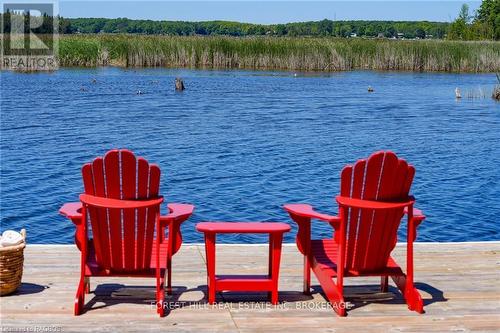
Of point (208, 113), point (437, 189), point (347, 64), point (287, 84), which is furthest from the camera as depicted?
point (347, 64)

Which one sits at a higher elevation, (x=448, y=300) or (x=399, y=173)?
(x=399, y=173)

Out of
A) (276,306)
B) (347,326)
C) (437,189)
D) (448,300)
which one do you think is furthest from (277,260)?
(437,189)

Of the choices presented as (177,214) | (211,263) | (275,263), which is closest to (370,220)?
(275,263)

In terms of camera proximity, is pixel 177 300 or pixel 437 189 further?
pixel 437 189

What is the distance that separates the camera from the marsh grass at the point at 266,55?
40.4 metres

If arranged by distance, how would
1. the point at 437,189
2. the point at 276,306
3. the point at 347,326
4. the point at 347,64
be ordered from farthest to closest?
the point at 347,64 < the point at 437,189 < the point at 276,306 < the point at 347,326

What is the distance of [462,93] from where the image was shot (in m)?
31.8

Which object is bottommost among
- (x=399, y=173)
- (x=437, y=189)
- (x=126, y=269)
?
(x=437, y=189)

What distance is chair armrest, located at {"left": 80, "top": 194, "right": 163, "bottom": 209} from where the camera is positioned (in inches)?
181

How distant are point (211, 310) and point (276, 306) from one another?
400 mm

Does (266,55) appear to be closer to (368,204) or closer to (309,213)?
(309,213)

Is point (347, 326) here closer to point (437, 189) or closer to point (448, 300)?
point (448, 300)

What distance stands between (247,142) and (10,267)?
44.6 feet

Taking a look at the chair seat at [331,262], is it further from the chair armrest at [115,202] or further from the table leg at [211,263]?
the chair armrest at [115,202]
